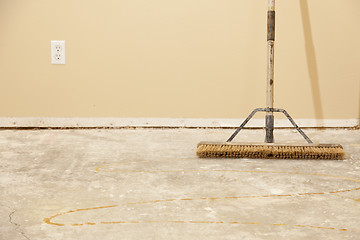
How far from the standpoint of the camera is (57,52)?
96.3 inches

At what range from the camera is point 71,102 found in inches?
97.5

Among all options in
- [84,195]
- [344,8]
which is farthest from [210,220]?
[344,8]

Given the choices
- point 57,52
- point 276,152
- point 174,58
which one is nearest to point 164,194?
point 276,152

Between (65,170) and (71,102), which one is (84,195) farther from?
(71,102)

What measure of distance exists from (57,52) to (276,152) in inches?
47.8

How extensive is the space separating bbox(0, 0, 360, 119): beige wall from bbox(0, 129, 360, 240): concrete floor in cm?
38

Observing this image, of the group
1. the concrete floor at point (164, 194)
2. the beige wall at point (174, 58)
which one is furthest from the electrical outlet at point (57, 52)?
the concrete floor at point (164, 194)

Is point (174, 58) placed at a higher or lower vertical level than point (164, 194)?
higher

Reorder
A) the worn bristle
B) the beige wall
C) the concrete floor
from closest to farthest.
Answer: the concrete floor
the worn bristle
the beige wall

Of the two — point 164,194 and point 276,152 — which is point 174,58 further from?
point 164,194

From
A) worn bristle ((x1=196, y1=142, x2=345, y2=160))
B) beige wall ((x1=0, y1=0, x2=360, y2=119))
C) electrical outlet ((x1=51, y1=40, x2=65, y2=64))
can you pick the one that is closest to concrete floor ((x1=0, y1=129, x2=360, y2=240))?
worn bristle ((x1=196, y1=142, x2=345, y2=160))

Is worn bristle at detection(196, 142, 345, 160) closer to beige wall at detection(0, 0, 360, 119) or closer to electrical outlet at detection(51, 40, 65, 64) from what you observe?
beige wall at detection(0, 0, 360, 119)

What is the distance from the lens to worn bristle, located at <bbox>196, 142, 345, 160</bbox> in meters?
1.81

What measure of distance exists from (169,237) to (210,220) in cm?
14
